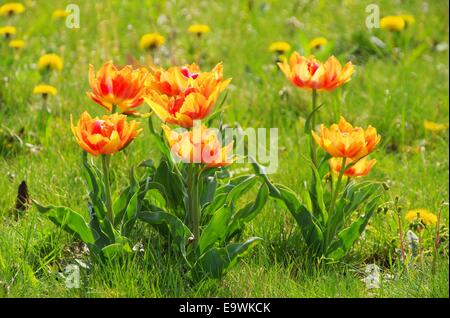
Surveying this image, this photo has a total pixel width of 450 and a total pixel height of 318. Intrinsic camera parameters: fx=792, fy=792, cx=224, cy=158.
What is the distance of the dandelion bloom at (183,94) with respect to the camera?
6.13 ft

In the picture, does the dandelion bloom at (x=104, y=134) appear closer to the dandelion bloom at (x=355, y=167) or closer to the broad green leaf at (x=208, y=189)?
the broad green leaf at (x=208, y=189)

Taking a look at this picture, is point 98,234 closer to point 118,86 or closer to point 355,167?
point 118,86

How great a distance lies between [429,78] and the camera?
152 inches

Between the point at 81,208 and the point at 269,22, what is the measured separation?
7.62ft

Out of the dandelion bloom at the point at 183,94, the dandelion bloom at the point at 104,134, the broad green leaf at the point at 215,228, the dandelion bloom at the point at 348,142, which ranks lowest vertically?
the broad green leaf at the point at 215,228

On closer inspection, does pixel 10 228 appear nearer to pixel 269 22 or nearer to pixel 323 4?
pixel 269 22

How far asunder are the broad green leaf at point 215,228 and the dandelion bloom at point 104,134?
300 mm

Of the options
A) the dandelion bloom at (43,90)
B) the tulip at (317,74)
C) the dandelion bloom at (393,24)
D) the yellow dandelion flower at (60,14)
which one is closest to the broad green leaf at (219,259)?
the tulip at (317,74)

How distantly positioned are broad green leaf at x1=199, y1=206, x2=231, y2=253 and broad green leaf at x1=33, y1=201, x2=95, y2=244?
0.28 meters

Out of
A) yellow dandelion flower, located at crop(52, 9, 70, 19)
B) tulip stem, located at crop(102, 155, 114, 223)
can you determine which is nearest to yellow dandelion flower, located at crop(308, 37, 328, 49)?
yellow dandelion flower, located at crop(52, 9, 70, 19)

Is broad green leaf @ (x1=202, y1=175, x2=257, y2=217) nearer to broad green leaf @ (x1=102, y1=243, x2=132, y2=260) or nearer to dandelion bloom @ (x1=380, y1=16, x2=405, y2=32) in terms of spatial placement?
broad green leaf @ (x1=102, y1=243, x2=132, y2=260)

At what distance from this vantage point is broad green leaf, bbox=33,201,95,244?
6.40 feet

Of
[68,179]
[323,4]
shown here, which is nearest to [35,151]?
[68,179]

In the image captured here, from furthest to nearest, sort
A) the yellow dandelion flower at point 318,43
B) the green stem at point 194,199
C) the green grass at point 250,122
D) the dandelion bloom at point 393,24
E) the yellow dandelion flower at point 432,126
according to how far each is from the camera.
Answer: the dandelion bloom at point 393,24 → the yellow dandelion flower at point 318,43 → the yellow dandelion flower at point 432,126 → the green grass at point 250,122 → the green stem at point 194,199
